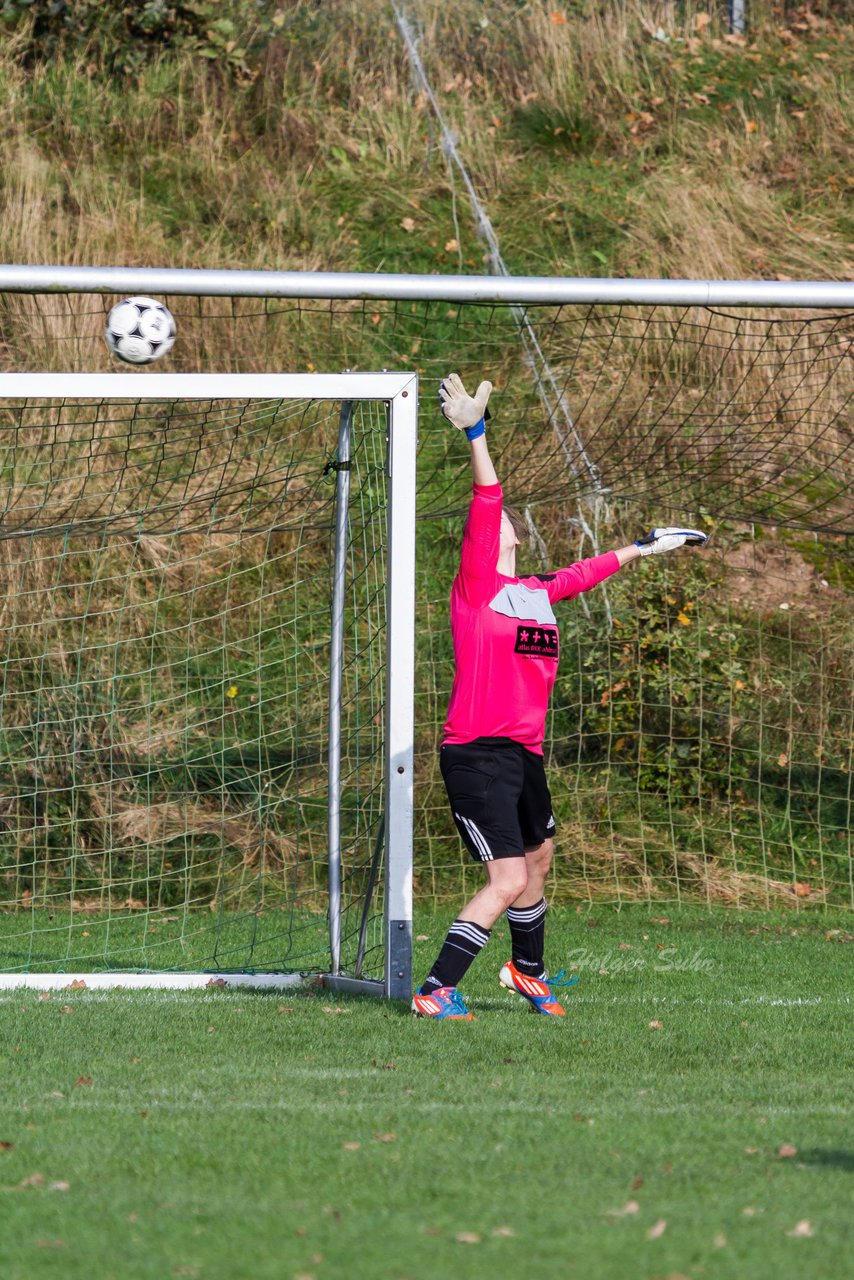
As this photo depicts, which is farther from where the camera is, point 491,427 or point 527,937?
point 491,427

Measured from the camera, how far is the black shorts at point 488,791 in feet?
18.8

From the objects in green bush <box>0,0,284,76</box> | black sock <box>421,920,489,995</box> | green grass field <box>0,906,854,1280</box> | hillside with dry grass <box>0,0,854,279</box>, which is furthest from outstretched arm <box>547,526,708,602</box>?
green bush <box>0,0,284,76</box>

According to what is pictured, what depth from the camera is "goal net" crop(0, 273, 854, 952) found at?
1013 centimetres

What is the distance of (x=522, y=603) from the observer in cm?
587

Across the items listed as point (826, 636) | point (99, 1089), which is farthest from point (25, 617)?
point (99, 1089)

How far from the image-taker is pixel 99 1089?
466 cm

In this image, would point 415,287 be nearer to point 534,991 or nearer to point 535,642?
point 535,642

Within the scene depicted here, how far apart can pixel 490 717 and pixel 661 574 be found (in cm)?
544

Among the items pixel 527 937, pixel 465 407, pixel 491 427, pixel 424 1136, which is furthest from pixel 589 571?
pixel 491 427

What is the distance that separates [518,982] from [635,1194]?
2488 millimetres

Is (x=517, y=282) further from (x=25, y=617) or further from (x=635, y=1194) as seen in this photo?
(x=25, y=617)

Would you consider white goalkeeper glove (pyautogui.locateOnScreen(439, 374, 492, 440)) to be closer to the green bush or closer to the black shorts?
the black shorts

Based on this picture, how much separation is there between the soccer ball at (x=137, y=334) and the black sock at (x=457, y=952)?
9.45ft

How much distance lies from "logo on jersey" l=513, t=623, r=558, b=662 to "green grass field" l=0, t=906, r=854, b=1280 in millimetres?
1409
